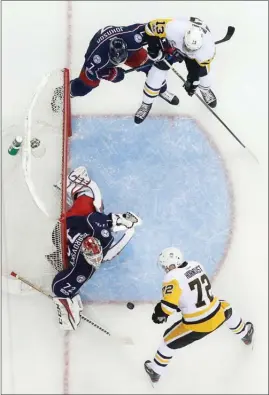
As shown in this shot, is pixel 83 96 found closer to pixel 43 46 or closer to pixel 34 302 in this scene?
pixel 43 46

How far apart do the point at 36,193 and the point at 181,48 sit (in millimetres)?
1306

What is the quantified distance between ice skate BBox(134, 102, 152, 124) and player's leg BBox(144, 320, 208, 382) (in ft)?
4.25

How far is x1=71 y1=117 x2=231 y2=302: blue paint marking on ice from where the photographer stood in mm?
3842

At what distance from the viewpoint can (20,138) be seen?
3730 mm

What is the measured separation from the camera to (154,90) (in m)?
3.63

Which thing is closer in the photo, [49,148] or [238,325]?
[238,325]

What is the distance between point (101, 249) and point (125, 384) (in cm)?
103

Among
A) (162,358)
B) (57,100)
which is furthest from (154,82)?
(162,358)

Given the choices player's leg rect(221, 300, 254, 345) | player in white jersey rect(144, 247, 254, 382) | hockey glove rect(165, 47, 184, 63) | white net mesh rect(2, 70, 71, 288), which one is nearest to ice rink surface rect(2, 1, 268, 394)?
white net mesh rect(2, 70, 71, 288)

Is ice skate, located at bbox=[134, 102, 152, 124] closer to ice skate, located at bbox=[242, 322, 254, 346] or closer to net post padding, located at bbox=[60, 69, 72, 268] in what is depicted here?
net post padding, located at bbox=[60, 69, 72, 268]

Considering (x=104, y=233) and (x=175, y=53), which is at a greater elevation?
(x=175, y=53)

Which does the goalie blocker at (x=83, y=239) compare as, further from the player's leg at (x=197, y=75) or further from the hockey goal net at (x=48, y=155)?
the player's leg at (x=197, y=75)

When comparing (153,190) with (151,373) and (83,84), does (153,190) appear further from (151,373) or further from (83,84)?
(151,373)

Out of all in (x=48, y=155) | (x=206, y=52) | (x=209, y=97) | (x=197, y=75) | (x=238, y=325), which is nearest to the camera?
(x=206, y=52)
